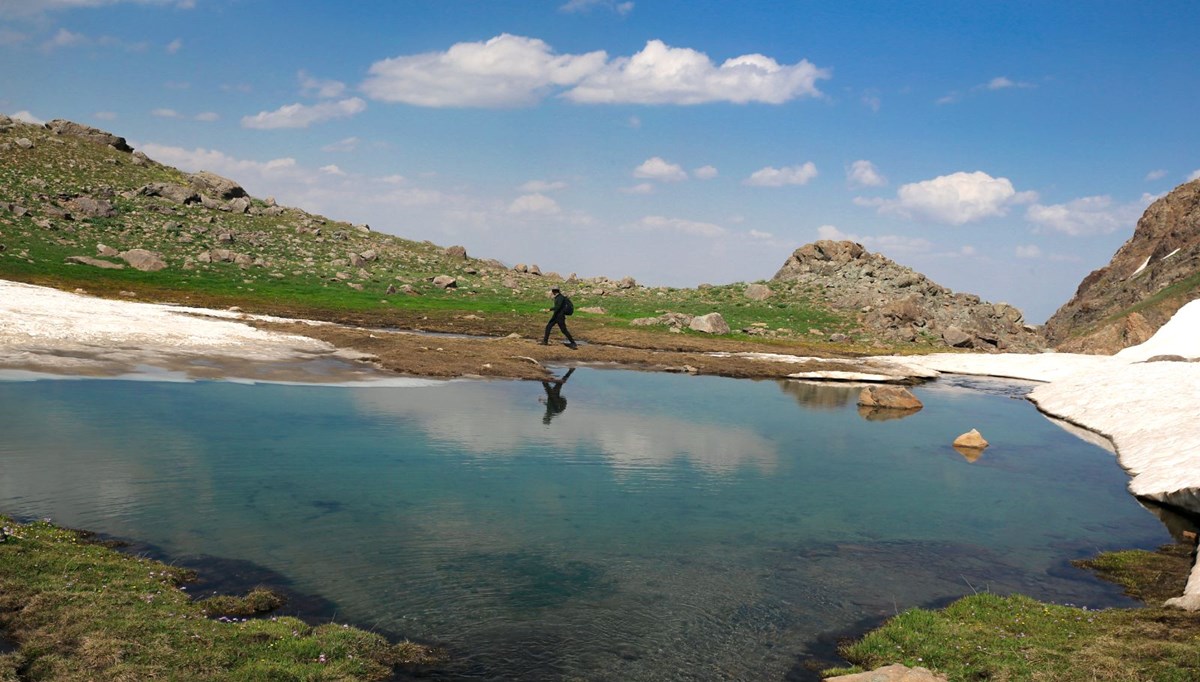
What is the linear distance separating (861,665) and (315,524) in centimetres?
1271

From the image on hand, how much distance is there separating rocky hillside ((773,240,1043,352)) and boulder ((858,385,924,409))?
41.7 m

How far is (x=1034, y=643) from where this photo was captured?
14.0m

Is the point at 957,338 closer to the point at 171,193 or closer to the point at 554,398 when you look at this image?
the point at 554,398

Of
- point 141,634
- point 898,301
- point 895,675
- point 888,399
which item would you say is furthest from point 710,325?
point 141,634

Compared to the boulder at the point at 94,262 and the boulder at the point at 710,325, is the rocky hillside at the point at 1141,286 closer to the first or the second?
the boulder at the point at 710,325

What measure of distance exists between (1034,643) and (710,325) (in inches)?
2681

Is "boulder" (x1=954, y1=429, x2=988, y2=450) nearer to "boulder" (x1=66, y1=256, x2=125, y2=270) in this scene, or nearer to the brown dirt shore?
the brown dirt shore

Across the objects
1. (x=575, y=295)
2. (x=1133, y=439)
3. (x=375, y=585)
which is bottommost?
(x=375, y=585)

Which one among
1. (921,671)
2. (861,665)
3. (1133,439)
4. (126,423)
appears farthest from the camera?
(1133,439)

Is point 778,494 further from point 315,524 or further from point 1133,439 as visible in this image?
point 1133,439

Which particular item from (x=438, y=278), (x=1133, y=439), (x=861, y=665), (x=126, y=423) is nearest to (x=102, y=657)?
(x=861, y=665)

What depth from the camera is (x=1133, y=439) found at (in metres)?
34.7

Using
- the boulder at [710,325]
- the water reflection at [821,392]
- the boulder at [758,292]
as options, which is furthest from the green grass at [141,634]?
the boulder at [758,292]

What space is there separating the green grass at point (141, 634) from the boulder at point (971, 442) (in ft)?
94.8
